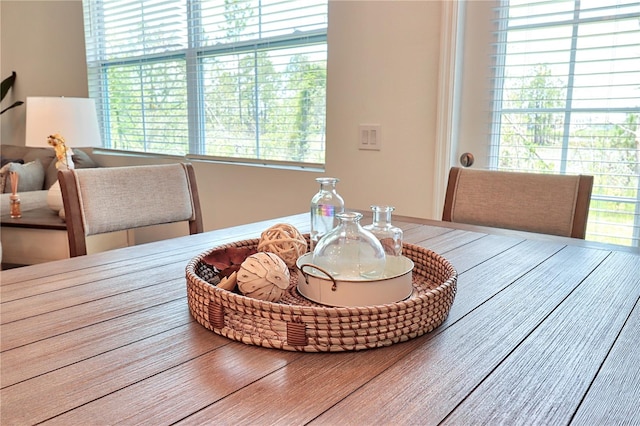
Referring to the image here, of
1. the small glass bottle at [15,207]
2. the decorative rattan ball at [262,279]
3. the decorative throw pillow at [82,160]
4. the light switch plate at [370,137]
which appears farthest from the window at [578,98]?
the decorative throw pillow at [82,160]

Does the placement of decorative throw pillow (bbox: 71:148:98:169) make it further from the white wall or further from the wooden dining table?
the wooden dining table

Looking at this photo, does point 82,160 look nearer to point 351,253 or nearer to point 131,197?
point 131,197

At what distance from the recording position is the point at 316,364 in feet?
1.99

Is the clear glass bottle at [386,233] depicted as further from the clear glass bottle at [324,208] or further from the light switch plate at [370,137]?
the light switch plate at [370,137]

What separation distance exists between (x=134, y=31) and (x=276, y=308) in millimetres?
3478

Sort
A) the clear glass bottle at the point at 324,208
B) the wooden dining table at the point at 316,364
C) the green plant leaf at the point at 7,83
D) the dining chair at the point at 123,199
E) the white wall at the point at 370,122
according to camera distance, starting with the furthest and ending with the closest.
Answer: the green plant leaf at the point at 7,83
the white wall at the point at 370,122
the dining chair at the point at 123,199
the clear glass bottle at the point at 324,208
the wooden dining table at the point at 316,364

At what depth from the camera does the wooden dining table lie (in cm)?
51

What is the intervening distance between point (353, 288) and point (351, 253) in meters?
0.06

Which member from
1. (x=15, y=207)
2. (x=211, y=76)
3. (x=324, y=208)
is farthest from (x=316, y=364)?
(x=211, y=76)

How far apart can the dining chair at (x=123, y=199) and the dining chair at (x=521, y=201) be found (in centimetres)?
86

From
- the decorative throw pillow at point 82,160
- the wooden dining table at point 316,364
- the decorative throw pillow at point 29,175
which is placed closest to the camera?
the wooden dining table at point 316,364

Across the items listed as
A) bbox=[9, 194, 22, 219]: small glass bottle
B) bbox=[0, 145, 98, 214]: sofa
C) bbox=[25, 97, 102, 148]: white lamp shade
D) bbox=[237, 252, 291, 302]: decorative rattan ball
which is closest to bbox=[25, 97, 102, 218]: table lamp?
bbox=[25, 97, 102, 148]: white lamp shade

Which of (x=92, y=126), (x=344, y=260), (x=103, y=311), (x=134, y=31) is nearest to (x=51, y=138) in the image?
(x=92, y=126)

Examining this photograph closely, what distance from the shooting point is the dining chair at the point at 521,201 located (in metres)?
1.43
